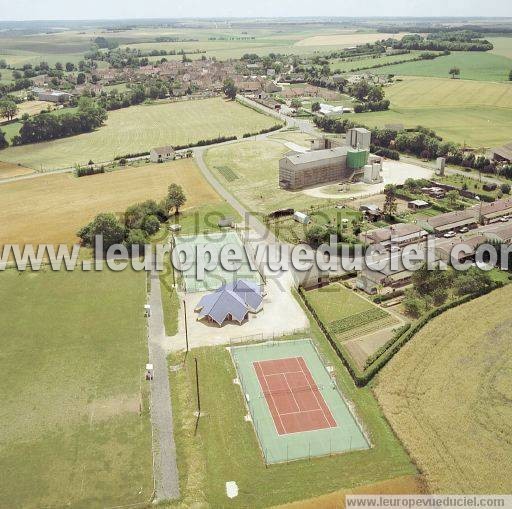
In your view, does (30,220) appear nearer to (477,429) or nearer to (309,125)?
(477,429)

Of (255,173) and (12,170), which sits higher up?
(255,173)

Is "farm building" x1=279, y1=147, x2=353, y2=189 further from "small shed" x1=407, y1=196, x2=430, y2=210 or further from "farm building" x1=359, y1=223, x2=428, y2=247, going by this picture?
"farm building" x1=359, y1=223, x2=428, y2=247

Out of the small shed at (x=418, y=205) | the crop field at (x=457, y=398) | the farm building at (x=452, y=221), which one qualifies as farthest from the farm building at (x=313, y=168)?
the crop field at (x=457, y=398)

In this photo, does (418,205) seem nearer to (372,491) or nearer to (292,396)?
(292,396)

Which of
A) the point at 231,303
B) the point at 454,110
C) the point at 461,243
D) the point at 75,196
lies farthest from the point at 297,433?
the point at 454,110

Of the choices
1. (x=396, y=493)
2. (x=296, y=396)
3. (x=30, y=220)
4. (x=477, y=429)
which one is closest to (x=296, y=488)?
(x=396, y=493)
